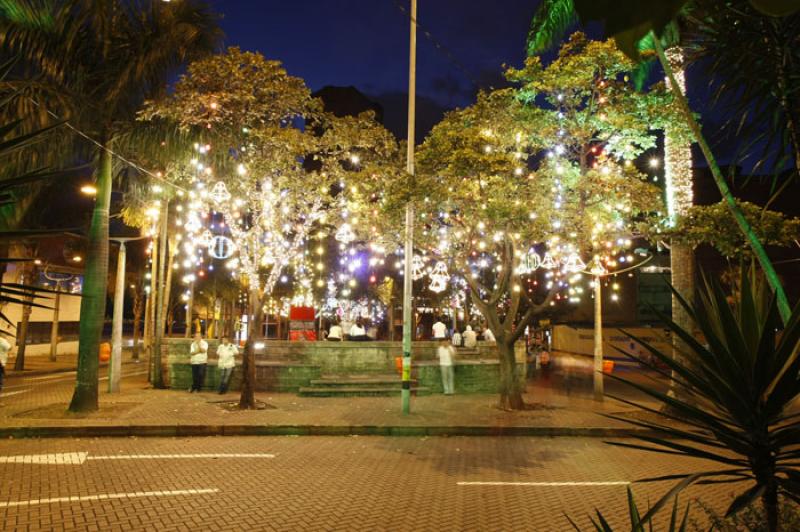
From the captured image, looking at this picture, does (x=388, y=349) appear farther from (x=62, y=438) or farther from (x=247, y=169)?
(x=62, y=438)

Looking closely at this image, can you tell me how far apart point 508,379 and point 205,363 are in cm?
939

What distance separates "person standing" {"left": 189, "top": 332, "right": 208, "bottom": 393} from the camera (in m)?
17.3

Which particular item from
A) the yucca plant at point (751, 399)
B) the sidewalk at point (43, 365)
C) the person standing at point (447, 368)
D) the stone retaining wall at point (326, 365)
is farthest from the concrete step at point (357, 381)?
the yucca plant at point (751, 399)

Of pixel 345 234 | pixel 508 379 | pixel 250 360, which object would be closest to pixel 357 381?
pixel 250 360

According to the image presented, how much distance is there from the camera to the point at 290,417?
1345 cm

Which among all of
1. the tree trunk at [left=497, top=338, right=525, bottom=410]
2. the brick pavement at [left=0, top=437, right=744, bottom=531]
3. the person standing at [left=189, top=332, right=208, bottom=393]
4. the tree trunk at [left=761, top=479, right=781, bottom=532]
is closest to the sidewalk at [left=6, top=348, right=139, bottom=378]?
the person standing at [left=189, top=332, right=208, bottom=393]

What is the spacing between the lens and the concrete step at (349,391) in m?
17.5

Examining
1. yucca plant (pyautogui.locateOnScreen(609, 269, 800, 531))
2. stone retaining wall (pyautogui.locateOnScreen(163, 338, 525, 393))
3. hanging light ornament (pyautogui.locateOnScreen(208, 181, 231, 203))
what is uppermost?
hanging light ornament (pyautogui.locateOnScreen(208, 181, 231, 203))

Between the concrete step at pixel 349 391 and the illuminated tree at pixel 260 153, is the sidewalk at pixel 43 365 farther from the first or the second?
the illuminated tree at pixel 260 153

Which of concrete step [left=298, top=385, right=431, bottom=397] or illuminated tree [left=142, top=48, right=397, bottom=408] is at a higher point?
illuminated tree [left=142, top=48, right=397, bottom=408]

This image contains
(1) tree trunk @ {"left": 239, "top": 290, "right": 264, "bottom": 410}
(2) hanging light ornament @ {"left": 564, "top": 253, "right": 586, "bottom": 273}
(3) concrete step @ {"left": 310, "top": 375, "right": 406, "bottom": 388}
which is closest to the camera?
(2) hanging light ornament @ {"left": 564, "top": 253, "right": 586, "bottom": 273}

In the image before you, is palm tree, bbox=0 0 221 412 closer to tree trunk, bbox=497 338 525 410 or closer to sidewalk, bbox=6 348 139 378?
tree trunk, bbox=497 338 525 410

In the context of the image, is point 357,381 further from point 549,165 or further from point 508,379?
point 549,165

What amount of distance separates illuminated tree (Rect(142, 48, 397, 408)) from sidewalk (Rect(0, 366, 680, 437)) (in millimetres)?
1712
